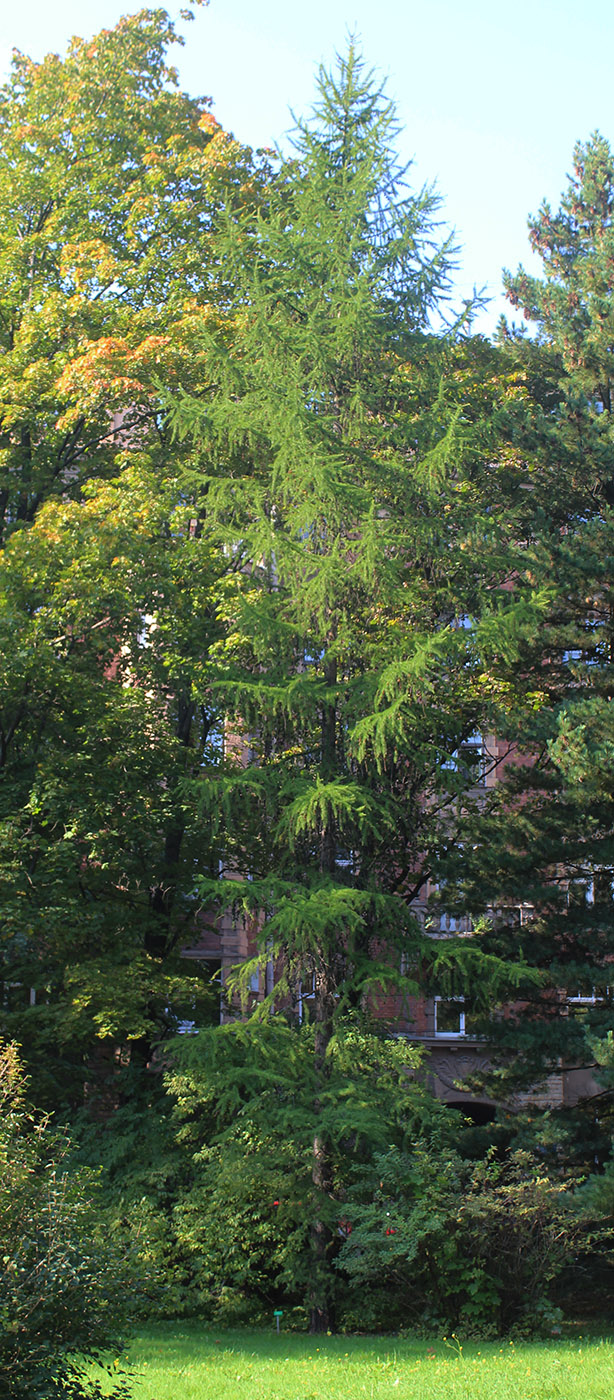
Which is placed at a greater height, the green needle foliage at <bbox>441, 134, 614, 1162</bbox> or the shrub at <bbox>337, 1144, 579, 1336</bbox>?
the green needle foliage at <bbox>441, 134, 614, 1162</bbox>

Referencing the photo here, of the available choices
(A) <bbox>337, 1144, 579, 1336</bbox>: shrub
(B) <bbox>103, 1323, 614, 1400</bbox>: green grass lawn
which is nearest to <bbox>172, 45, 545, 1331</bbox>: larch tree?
(A) <bbox>337, 1144, 579, 1336</bbox>: shrub

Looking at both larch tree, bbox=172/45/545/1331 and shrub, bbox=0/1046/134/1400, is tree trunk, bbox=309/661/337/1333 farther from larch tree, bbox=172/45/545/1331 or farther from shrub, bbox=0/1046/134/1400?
shrub, bbox=0/1046/134/1400

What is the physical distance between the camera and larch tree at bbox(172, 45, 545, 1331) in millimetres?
17219

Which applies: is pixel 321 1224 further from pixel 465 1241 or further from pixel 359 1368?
pixel 359 1368

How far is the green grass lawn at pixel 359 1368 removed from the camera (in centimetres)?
1059

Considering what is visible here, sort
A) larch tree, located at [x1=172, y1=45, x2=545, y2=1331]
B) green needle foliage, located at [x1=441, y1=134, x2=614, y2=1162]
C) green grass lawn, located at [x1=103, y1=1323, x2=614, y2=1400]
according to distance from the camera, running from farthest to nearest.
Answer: green needle foliage, located at [x1=441, y1=134, x2=614, y2=1162], larch tree, located at [x1=172, y1=45, x2=545, y2=1331], green grass lawn, located at [x1=103, y1=1323, x2=614, y2=1400]

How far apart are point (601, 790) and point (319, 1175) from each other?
6.71m

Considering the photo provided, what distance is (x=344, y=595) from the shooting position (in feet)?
61.7

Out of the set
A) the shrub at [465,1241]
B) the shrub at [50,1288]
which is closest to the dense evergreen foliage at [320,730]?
the shrub at [465,1241]

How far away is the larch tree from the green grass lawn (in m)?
1.93

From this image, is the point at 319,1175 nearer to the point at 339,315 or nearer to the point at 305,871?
the point at 305,871

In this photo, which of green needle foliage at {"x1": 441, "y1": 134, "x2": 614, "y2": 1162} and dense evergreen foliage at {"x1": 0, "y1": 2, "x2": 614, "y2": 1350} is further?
green needle foliage at {"x1": 441, "y1": 134, "x2": 614, "y2": 1162}

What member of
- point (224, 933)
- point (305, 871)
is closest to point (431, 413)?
point (305, 871)

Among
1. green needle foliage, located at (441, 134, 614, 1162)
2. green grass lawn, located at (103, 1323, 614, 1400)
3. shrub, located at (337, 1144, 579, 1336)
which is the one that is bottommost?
green grass lawn, located at (103, 1323, 614, 1400)
